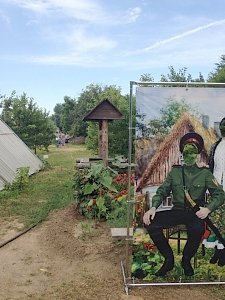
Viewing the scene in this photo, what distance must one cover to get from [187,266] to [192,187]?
3.53 feet

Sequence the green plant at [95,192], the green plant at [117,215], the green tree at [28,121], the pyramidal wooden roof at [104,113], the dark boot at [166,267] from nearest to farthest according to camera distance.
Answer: the dark boot at [166,267]
the green plant at [117,215]
the green plant at [95,192]
the pyramidal wooden roof at [104,113]
the green tree at [28,121]

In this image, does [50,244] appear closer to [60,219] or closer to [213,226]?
[60,219]

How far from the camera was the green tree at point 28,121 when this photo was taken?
77.8 feet

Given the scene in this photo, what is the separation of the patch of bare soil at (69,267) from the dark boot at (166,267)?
204 millimetres

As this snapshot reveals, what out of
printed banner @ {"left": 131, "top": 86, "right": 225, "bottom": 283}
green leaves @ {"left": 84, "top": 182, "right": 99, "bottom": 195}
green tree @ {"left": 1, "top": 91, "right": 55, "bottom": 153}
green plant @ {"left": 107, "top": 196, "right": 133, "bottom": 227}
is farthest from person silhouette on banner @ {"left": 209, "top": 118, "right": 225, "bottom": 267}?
green tree @ {"left": 1, "top": 91, "right": 55, "bottom": 153}

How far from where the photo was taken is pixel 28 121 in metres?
23.9

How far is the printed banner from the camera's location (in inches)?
178

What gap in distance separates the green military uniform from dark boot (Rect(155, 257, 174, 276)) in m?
0.71

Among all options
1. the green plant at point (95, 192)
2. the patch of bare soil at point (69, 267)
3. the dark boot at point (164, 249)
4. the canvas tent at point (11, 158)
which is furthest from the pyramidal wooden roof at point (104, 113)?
the dark boot at point (164, 249)

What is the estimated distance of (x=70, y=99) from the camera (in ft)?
179

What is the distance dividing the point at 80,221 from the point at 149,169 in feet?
12.4

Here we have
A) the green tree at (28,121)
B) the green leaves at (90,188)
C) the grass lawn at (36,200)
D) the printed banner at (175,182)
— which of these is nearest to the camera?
the printed banner at (175,182)

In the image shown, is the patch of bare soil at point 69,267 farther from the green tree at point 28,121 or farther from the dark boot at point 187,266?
the green tree at point 28,121

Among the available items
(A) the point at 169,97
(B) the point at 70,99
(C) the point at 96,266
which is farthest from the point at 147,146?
(B) the point at 70,99
